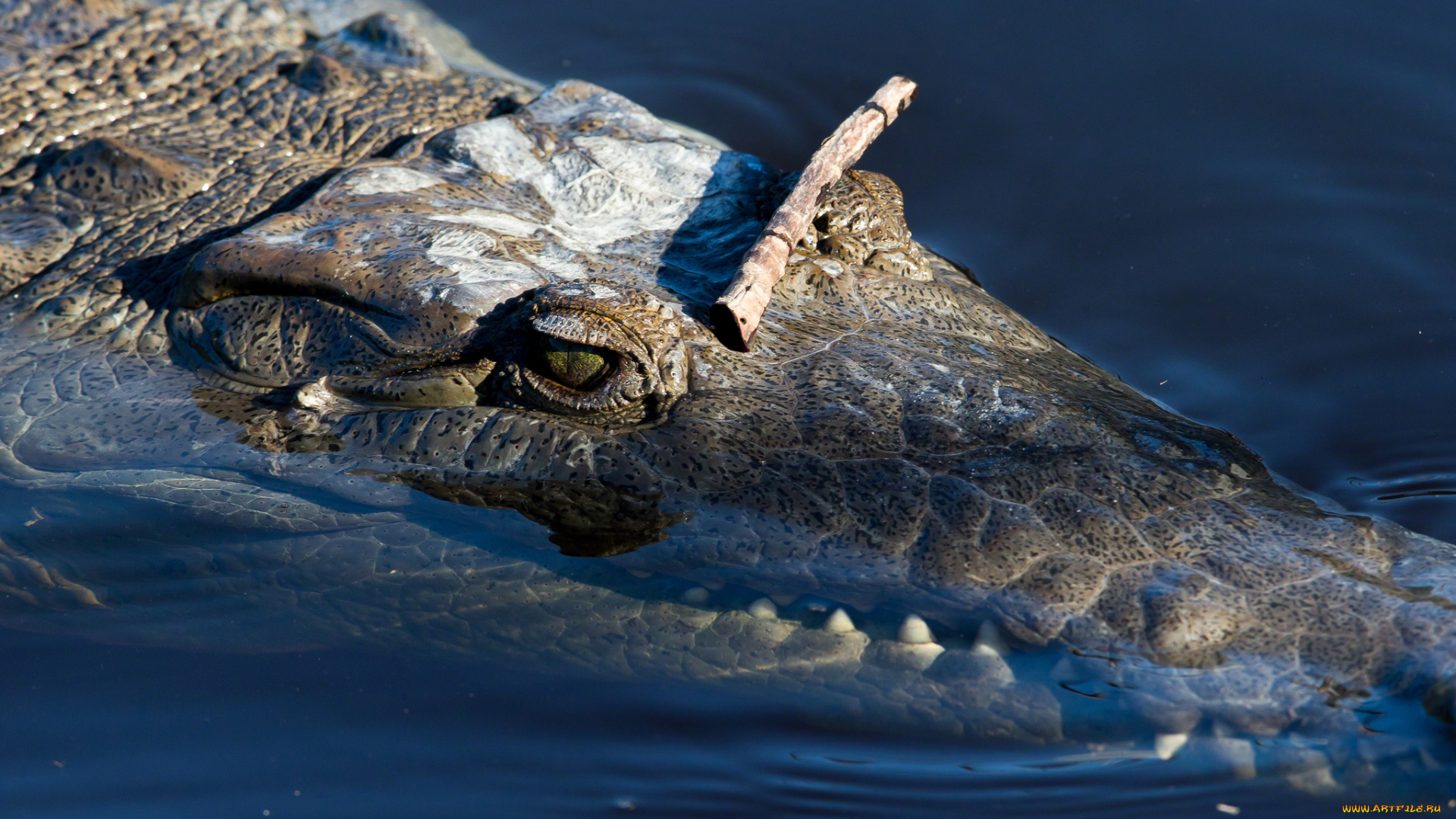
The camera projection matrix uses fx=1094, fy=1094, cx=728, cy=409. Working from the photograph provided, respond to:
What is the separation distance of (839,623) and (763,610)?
207 millimetres

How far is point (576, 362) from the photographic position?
3062mm

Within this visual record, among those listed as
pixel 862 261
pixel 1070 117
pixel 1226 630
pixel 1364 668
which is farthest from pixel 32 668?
pixel 1070 117

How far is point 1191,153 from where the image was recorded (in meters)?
5.02

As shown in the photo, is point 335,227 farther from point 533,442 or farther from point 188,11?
point 188,11

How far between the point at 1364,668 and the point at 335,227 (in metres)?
3.10

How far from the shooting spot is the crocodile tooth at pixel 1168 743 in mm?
2527

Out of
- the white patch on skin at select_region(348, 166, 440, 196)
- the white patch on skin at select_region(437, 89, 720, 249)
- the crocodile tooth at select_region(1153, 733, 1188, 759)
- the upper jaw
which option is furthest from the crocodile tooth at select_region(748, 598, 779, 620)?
the white patch on skin at select_region(348, 166, 440, 196)

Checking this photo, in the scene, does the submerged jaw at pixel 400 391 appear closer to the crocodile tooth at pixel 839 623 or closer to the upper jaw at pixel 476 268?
the upper jaw at pixel 476 268

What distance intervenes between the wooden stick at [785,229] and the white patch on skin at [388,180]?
3.99 feet

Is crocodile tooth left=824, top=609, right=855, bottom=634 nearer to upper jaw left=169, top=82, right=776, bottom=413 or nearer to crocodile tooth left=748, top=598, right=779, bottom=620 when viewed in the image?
crocodile tooth left=748, top=598, right=779, bottom=620

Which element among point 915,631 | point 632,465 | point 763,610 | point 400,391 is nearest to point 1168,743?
point 915,631

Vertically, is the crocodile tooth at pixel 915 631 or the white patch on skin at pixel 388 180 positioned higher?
the white patch on skin at pixel 388 180

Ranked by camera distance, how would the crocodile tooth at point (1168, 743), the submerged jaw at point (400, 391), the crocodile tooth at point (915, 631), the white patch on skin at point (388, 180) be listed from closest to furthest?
the crocodile tooth at point (1168, 743), the crocodile tooth at point (915, 631), the submerged jaw at point (400, 391), the white patch on skin at point (388, 180)

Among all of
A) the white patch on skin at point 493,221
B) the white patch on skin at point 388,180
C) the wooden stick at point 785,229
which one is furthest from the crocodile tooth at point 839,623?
the white patch on skin at point 388,180
